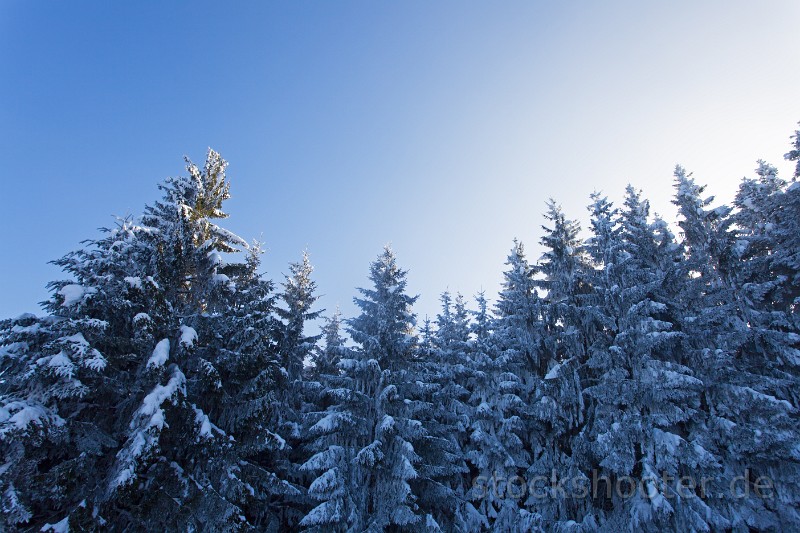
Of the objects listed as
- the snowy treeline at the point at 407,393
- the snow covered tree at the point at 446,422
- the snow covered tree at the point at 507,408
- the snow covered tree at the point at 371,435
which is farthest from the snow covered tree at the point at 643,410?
the snow covered tree at the point at 371,435

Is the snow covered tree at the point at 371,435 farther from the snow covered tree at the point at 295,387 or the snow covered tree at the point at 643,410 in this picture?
the snow covered tree at the point at 643,410

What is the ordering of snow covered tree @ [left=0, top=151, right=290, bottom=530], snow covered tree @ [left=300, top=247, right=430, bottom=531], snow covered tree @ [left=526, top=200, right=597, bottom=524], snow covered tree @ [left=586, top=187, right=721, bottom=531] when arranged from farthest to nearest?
snow covered tree @ [left=526, top=200, right=597, bottom=524] < snow covered tree @ [left=300, top=247, right=430, bottom=531] < snow covered tree @ [left=586, top=187, right=721, bottom=531] < snow covered tree @ [left=0, top=151, right=290, bottom=530]

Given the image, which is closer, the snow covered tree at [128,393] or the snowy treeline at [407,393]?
the snow covered tree at [128,393]

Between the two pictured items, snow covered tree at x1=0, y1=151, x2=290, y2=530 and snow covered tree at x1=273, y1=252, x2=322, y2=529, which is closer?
snow covered tree at x1=0, y1=151, x2=290, y2=530

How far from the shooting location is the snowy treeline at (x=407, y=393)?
1051 centimetres

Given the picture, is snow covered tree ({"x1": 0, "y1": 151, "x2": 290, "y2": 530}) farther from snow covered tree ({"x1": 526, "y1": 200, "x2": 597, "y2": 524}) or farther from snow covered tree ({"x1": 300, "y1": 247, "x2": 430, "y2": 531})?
snow covered tree ({"x1": 526, "y1": 200, "x2": 597, "y2": 524})

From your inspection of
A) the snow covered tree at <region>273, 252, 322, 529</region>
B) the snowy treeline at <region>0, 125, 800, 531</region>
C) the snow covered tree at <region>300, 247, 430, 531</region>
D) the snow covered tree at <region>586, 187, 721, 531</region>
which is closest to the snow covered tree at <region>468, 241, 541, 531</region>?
the snowy treeline at <region>0, 125, 800, 531</region>

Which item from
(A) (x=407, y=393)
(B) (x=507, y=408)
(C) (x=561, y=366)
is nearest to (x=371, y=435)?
(A) (x=407, y=393)

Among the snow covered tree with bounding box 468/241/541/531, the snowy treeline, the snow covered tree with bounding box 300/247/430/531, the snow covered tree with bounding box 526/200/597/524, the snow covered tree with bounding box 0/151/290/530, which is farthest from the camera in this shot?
the snow covered tree with bounding box 468/241/541/531

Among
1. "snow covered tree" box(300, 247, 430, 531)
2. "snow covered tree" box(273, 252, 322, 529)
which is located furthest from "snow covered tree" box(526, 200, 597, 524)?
"snow covered tree" box(273, 252, 322, 529)

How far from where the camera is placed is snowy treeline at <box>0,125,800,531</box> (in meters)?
10.5

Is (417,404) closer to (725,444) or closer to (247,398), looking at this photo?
(247,398)

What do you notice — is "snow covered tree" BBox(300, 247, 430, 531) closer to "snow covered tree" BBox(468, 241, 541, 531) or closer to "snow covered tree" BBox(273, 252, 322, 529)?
"snow covered tree" BBox(273, 252, 322, 529)

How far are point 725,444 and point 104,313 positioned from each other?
2250 cm
